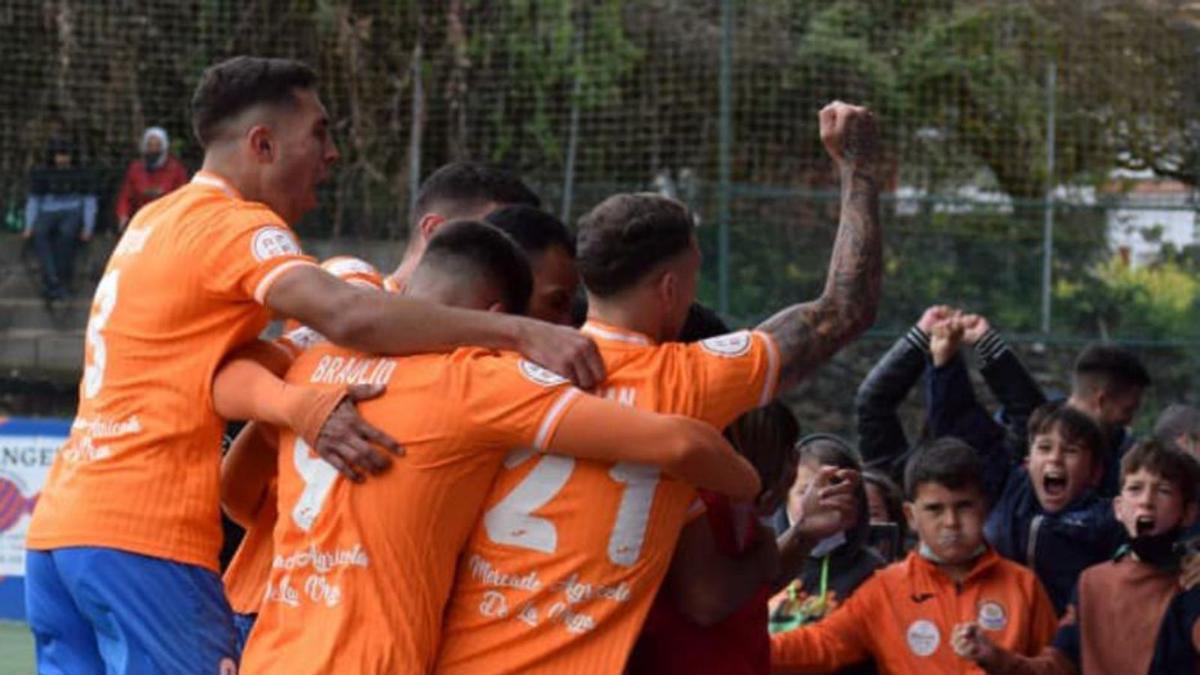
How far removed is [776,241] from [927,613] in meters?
7.54

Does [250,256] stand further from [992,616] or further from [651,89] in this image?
[651,89]

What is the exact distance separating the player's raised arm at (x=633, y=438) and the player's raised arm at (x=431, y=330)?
3.6 inches

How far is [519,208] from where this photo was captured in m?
4.54

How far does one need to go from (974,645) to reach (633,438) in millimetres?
2098

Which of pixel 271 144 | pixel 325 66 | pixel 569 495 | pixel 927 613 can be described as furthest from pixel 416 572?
pixel 325 66

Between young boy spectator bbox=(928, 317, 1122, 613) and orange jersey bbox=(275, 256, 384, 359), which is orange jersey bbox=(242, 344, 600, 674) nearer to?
orange jersey bbox=(275, 256, 384, 359)

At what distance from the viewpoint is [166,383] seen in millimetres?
4453

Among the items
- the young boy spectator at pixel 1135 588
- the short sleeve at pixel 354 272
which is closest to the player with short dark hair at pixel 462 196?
the short sleeve at pixel 354 272

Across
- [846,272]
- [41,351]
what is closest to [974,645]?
[846,272]

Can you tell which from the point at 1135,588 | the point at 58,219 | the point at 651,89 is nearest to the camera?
the point at 1135,588

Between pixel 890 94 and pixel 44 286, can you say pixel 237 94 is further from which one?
pixel 890 94

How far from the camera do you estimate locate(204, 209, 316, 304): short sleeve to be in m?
4.31

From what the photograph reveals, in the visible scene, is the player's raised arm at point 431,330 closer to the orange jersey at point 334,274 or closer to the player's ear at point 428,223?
the orange jersey at point 334,274

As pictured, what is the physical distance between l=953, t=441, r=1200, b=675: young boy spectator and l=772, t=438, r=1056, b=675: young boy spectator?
138mm
